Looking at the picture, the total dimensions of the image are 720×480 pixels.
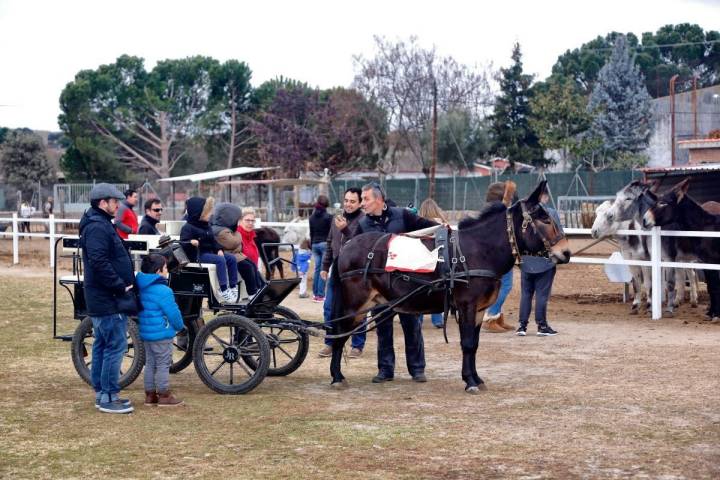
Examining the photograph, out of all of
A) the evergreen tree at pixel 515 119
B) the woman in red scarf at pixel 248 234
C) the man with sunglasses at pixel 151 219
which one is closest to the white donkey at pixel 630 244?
the woman in red scarf at pixel 248 234

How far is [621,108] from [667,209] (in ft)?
165

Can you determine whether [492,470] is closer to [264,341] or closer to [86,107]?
[264,341]

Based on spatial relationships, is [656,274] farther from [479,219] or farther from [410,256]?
[410,256]

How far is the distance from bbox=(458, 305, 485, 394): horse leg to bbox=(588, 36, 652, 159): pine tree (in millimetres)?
51678

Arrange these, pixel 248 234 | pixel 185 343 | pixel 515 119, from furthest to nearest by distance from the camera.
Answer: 1. pixel 515 119
2. pixel 248 234
3. pixel 185 343

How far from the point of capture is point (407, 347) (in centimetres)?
994

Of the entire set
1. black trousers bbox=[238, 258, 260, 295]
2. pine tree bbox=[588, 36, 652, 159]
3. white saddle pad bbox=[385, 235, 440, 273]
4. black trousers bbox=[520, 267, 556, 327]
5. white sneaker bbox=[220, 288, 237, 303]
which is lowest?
black trousers bbox=[520, 267, 556, 327]

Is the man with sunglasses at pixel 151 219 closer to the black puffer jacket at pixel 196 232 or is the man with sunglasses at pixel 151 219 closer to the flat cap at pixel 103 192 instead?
the black puffer jacket at pixel 196 232

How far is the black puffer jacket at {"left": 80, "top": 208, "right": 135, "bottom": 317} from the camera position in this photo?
26.7 ft

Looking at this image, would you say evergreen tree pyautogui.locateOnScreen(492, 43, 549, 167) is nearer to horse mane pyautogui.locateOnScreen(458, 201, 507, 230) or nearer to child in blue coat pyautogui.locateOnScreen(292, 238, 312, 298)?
child in blue coat pyautogui.locateOnScreen(292, 238, 312, 298)

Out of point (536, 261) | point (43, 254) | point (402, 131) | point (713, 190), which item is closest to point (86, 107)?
point (402, 131)

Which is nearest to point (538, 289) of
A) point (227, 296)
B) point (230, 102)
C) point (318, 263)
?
point (227, 296)

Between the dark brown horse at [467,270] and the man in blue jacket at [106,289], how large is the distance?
219 cm

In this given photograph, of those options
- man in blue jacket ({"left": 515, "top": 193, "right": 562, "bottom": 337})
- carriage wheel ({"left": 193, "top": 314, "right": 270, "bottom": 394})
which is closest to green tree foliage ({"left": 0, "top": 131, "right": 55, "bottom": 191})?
man in blue jacket ({"left": 515, "top": 193, "right": 562, "bottom": 337})
